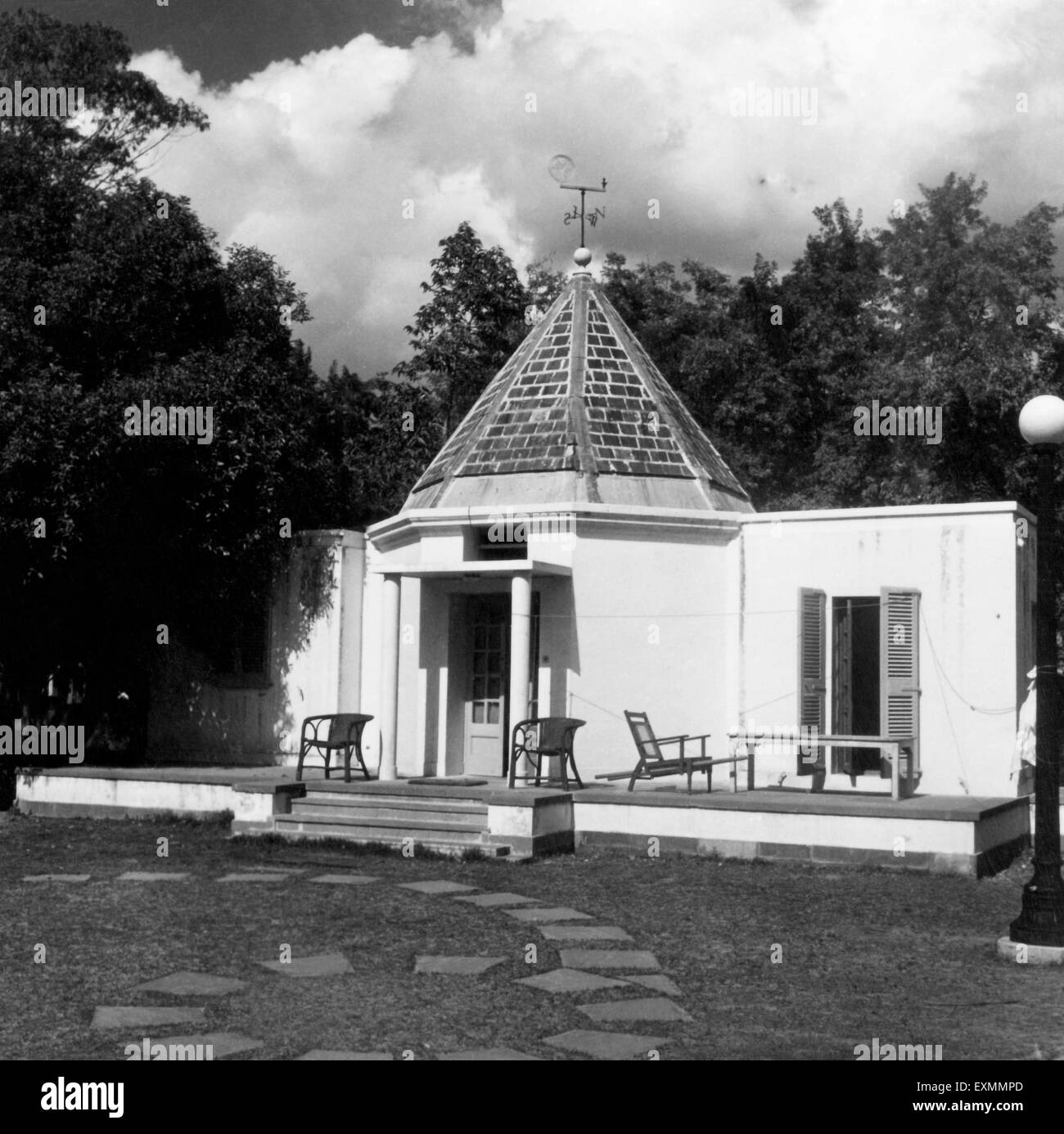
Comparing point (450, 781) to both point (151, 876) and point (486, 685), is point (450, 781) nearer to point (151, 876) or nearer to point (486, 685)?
point (486, 685)

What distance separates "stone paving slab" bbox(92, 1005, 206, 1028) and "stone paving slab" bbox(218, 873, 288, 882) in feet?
13.1

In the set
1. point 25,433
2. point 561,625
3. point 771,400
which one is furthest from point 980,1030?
point 771,400

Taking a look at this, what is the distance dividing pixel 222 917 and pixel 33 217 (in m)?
10.4

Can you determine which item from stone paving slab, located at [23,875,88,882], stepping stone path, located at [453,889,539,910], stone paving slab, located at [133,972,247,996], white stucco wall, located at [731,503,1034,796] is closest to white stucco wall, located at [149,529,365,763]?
white stucco wall, located at [731,503,1034,796]

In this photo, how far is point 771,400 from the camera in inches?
1137

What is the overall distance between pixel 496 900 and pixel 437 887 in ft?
2.47

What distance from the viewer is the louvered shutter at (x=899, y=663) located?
13.7 metres

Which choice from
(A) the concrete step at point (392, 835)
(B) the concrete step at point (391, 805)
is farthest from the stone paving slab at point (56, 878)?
(B) the concrete step at point (391, 805)

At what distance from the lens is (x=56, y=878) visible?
1080cm

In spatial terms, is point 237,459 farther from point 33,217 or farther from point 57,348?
point 33,217

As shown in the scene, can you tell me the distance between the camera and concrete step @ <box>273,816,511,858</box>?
12078 millimetres

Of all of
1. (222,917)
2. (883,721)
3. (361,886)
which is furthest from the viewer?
(883,721)

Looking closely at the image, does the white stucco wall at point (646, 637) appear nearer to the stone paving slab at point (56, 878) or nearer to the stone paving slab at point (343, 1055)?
the stone paving slab at point (56, 878)

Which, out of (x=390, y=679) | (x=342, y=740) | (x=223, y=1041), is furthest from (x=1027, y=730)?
(x=223, y=1041)
